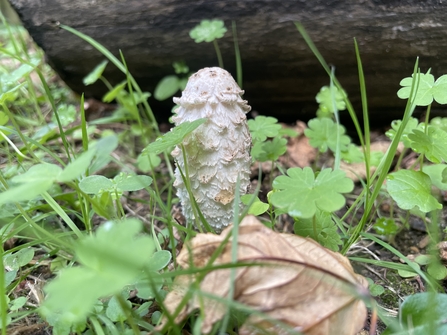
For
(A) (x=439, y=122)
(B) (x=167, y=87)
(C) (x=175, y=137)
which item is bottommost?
(A) (x=439, y=122)

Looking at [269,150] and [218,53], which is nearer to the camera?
[269,150]

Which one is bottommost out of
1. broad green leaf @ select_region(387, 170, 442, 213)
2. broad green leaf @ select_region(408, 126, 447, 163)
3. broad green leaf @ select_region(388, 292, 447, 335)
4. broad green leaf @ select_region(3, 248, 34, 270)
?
broad green leaf @ select_region(388, 292, 447, 335)

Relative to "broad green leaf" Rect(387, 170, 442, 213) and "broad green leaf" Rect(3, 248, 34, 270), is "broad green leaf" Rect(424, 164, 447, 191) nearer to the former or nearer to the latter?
"broad green leaf" Rect(387, 170, 442, 213)

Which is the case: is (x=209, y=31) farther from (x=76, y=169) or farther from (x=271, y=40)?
(x=76, y=169)

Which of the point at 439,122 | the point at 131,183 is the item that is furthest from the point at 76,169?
the point at 439,122

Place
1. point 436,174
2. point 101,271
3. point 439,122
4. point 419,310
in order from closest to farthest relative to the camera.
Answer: point 101,271, point 419,310, point 436,174, point 439,122

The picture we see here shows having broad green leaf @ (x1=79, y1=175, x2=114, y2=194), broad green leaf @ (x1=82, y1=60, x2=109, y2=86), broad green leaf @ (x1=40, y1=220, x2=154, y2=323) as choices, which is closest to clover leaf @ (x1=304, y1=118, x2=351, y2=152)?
broad green leaf @ (x1=79, y1=175, x2=114, y2=194)
